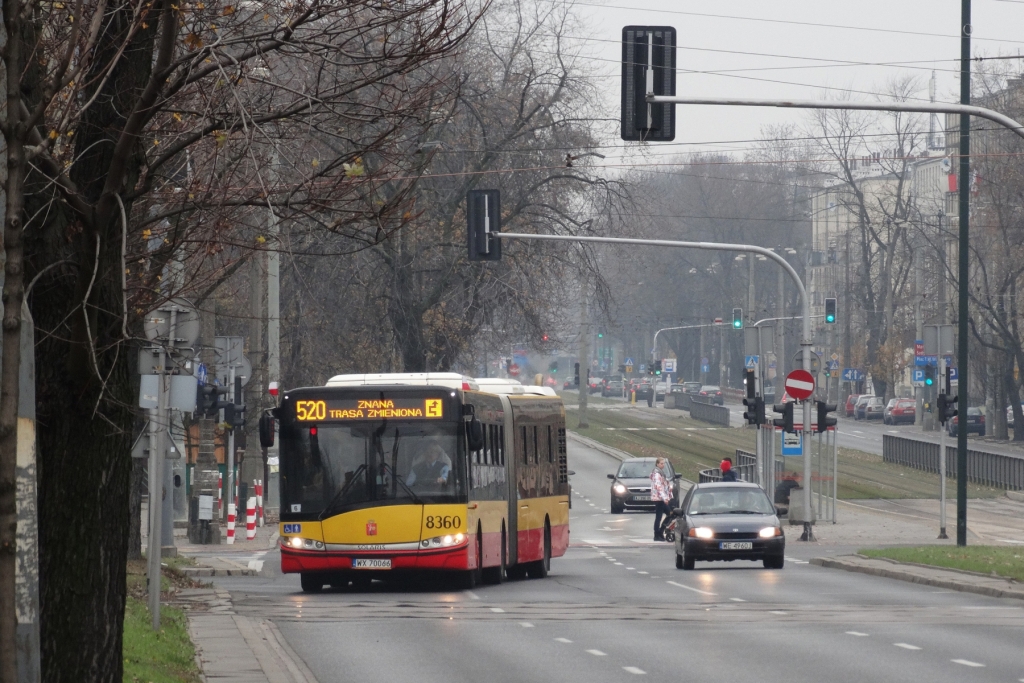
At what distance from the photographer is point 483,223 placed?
3047 centimetres

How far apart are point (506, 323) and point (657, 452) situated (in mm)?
29344

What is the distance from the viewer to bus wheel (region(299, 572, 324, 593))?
2342 cm

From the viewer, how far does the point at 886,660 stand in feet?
47.4

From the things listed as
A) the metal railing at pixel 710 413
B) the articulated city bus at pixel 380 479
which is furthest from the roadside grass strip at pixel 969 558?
the metal railing at pixel 710 413

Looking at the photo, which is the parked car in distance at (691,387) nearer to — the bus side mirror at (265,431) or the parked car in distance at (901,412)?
the parked car in distance at (901,412)

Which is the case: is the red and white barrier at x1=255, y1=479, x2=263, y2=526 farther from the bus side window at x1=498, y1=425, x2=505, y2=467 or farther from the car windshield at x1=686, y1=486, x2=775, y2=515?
the bus side window at x1=498, y1=425, x2=505, y2=467

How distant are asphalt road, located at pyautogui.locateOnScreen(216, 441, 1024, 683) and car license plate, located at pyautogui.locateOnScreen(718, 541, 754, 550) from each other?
1.45 ft

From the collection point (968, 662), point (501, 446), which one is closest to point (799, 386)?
point (501, 446)

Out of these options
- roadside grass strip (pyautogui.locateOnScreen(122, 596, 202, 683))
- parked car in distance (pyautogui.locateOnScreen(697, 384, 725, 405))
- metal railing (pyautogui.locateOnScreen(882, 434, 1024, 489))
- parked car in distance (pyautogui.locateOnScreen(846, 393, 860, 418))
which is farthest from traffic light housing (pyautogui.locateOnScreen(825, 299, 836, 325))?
parked car in distance (pyautogui.locateOnScreen(697, 384, 725, 405))

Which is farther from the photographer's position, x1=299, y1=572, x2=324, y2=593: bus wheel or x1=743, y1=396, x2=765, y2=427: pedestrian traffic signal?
x1=743, y1=396, x2=765, y2=427: pedestrian traffic signal

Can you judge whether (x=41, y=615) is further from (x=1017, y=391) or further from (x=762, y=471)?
(x=1017, y=391)

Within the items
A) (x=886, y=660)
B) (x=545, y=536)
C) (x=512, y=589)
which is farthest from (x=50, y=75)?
(x=545, y=536)

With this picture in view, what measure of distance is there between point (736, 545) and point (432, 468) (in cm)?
711

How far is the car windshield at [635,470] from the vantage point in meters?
49.8
